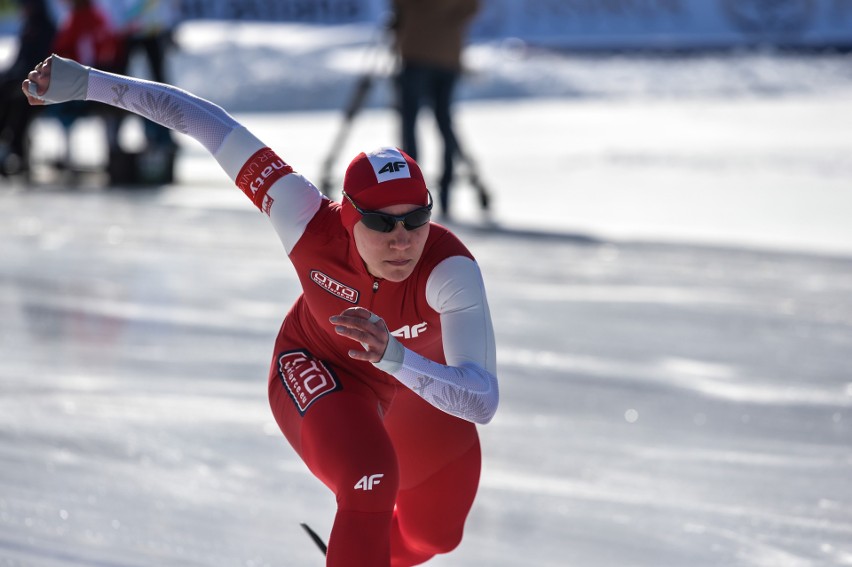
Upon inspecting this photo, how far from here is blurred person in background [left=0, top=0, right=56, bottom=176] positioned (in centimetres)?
1138

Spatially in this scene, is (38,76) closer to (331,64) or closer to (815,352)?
(815,352)

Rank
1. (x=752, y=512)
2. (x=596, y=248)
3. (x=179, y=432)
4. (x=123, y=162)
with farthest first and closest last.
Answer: (x=123, y=162) → (x=596, y=248) → (x=179, y=432) → (x=752, y=512)

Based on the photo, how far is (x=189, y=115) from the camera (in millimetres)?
3285

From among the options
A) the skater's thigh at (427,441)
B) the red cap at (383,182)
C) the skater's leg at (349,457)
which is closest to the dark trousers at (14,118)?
the skater's thigh at (427,441)

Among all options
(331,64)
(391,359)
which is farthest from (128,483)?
(331,64)

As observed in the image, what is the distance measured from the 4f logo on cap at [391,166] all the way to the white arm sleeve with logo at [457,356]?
0.24 metres

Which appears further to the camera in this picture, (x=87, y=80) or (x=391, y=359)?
(x=87, y=80)

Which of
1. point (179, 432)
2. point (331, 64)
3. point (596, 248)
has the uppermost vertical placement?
point (179, 432)

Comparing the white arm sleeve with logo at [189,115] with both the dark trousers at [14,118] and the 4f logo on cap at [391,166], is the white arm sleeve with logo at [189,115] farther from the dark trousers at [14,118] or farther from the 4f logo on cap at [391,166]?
the dark trousers at [14,118]

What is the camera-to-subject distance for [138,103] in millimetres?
3316

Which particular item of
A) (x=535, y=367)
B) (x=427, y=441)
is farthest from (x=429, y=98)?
(x=427, y=441)

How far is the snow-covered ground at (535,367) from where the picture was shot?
3.82 metres

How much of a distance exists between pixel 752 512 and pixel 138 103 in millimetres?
2291

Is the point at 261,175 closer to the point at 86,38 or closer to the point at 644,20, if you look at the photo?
the point at 86,38
